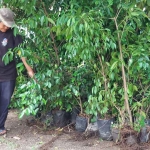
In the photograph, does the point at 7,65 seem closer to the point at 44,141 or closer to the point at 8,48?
the point at 8,48

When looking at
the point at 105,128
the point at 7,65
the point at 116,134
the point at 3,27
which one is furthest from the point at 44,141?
the point at 3,27

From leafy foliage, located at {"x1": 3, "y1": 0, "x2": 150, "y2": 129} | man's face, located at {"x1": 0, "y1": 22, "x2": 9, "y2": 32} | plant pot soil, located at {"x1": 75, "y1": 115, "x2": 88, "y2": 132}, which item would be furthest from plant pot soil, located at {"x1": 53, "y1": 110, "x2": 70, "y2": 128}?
man's face, located at {"x1": 0, "y1": 22, "x2": 9, "y2": 32}

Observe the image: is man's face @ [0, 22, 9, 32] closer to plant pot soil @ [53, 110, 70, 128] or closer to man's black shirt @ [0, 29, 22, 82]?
man's black shirt @ [0, 29, 22, 82]

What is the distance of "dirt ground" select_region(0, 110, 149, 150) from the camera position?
4105 millimetres

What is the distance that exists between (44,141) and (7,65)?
3.80ft

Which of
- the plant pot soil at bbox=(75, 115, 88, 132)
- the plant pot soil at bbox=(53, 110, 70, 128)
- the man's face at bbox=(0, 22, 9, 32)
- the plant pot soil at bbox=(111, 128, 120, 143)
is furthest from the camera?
the plant pot soil at bbox=(53, 110, 70, 128)

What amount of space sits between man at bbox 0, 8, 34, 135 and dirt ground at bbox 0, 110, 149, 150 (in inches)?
9.9

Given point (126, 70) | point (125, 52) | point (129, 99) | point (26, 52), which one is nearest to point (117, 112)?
point (129, 99)

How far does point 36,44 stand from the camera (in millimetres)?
4418

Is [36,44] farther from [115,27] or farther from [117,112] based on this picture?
[117,112]

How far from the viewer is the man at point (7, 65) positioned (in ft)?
13.8

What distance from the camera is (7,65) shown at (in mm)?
4367

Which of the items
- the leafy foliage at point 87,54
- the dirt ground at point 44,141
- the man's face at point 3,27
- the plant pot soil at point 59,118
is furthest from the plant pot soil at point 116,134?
the man's face at point 3,27

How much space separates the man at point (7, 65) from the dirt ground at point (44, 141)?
0.25m
